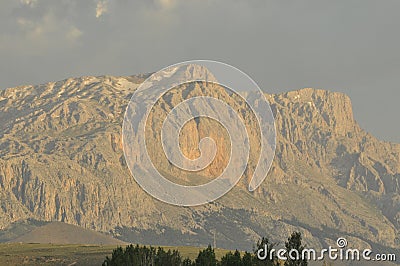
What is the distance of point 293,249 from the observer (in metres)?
199

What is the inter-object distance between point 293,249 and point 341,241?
1098cm

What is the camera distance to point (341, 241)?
196625 mm
